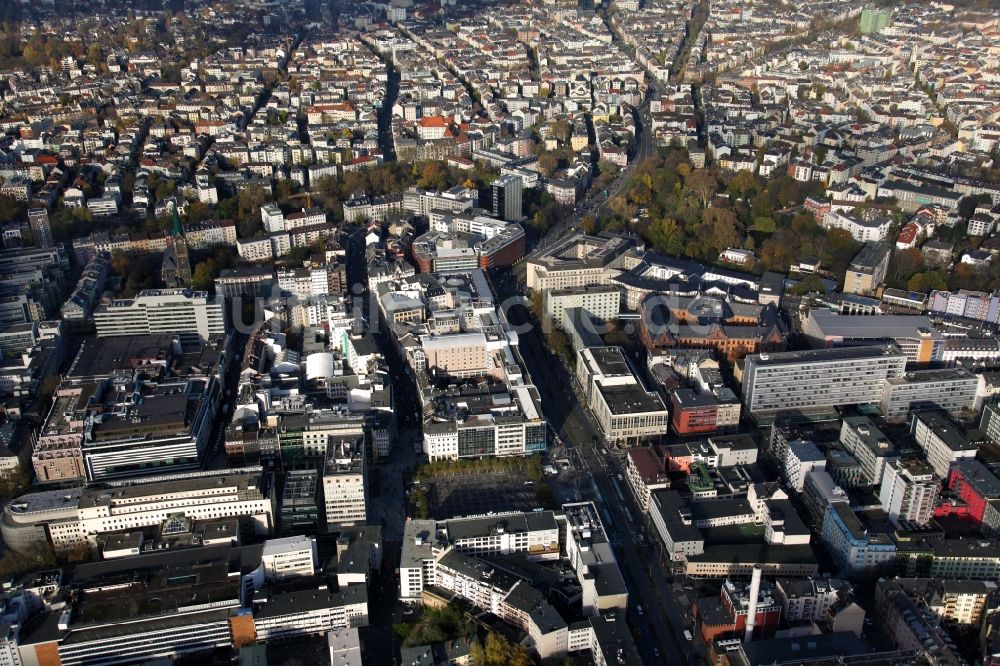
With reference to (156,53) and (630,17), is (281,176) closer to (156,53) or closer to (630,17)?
(156,53)

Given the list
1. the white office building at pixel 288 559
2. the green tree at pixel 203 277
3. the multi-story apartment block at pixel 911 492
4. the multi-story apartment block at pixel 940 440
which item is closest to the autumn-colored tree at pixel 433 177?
the green tree at pixel 203 277

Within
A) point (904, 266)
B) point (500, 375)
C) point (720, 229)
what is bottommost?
point (500, 375)

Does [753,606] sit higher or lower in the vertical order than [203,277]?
lower

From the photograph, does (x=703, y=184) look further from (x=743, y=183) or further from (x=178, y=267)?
(x=178, y=267)

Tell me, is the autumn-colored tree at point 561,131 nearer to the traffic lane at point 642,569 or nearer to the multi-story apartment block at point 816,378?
the multi-story apartment block at point 816,378

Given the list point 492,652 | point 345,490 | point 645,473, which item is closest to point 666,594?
point 645,473

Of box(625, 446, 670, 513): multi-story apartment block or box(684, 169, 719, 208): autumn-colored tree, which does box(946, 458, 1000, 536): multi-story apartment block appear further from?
box(684, 169, 719, 208): autumn-colored tree

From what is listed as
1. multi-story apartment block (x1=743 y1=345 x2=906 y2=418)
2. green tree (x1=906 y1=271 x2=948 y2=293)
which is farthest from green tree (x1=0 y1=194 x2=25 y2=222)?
green tree (x1=906 y1=271 x2=948 y2=293)
